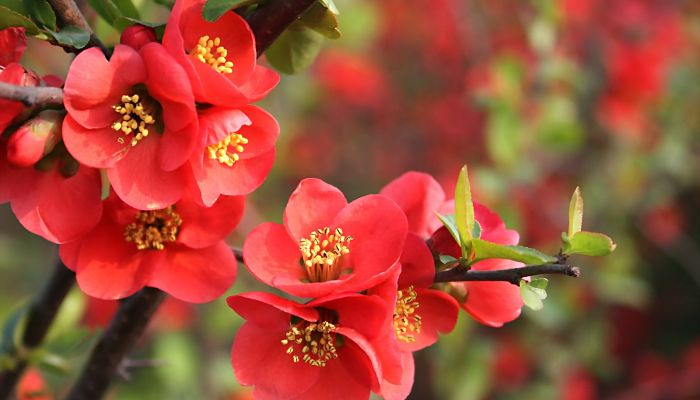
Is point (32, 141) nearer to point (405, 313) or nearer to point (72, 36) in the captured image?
point (72, 36)

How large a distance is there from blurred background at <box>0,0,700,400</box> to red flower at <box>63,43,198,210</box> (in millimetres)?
1226

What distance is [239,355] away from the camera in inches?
26.0

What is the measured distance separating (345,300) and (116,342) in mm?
339

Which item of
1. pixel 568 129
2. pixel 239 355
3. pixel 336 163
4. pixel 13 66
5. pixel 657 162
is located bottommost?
pixel 336 163

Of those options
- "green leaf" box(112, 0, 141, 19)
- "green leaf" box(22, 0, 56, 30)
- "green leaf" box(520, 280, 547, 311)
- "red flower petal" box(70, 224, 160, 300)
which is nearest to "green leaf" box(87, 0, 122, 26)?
"green leaf" box(112, 0, 141, 19)

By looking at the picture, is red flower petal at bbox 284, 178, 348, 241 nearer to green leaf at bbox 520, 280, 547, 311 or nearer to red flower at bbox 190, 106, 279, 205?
red flower at bbox 190, 106, 279, 205

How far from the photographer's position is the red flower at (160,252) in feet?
2.29

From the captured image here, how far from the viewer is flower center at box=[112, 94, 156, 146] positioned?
637 mm

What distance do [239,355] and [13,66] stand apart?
0.30 m

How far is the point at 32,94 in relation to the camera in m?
0.57

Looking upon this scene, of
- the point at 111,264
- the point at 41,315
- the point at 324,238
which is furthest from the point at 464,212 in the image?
the point at 41,315

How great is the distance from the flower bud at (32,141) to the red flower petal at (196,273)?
6.6 inches

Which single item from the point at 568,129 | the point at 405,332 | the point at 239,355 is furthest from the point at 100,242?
the point at 568,129

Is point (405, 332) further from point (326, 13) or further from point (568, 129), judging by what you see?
point (568, 129)
